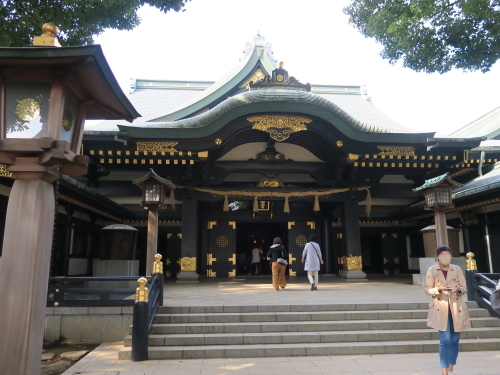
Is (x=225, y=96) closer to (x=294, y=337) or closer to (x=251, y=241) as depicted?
(x=251, y=241)

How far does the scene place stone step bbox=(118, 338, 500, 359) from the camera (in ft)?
19.0

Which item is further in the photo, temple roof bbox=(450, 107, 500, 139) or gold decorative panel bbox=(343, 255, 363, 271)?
temple roof bbox=(450, 107, 500, 139)

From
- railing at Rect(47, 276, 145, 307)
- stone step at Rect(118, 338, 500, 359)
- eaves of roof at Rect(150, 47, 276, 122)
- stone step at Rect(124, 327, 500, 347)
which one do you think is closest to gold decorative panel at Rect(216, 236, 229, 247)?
eaves of roof at Rect(150, 47, 276, 122)

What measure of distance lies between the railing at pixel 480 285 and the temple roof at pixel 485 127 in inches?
428

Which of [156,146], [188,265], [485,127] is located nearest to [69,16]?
[156,146]

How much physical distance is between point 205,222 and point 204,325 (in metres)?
8.12

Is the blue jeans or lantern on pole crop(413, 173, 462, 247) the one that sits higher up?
lantern on pole crop(413, 173, 462, 247)

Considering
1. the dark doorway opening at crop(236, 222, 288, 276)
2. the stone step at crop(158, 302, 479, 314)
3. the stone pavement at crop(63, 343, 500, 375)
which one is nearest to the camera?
the stone pavement at crop(63, 343, 500, 375)

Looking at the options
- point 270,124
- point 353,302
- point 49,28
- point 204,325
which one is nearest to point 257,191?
point 270,124

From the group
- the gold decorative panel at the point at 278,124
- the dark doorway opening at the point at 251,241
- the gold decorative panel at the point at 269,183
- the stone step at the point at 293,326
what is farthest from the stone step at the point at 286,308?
the dark doorway opening at the point at 251,241

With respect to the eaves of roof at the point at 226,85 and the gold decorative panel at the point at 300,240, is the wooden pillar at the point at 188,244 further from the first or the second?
the gold decorative panel at the point at 300,240

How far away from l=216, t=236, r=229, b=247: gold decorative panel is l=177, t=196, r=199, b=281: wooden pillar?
203cm

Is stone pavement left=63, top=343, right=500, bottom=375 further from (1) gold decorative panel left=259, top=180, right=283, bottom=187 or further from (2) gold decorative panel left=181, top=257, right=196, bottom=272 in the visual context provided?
(1) gold decorative panel left=259, top=180, right=283, bottom=187

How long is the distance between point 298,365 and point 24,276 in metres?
3.86
